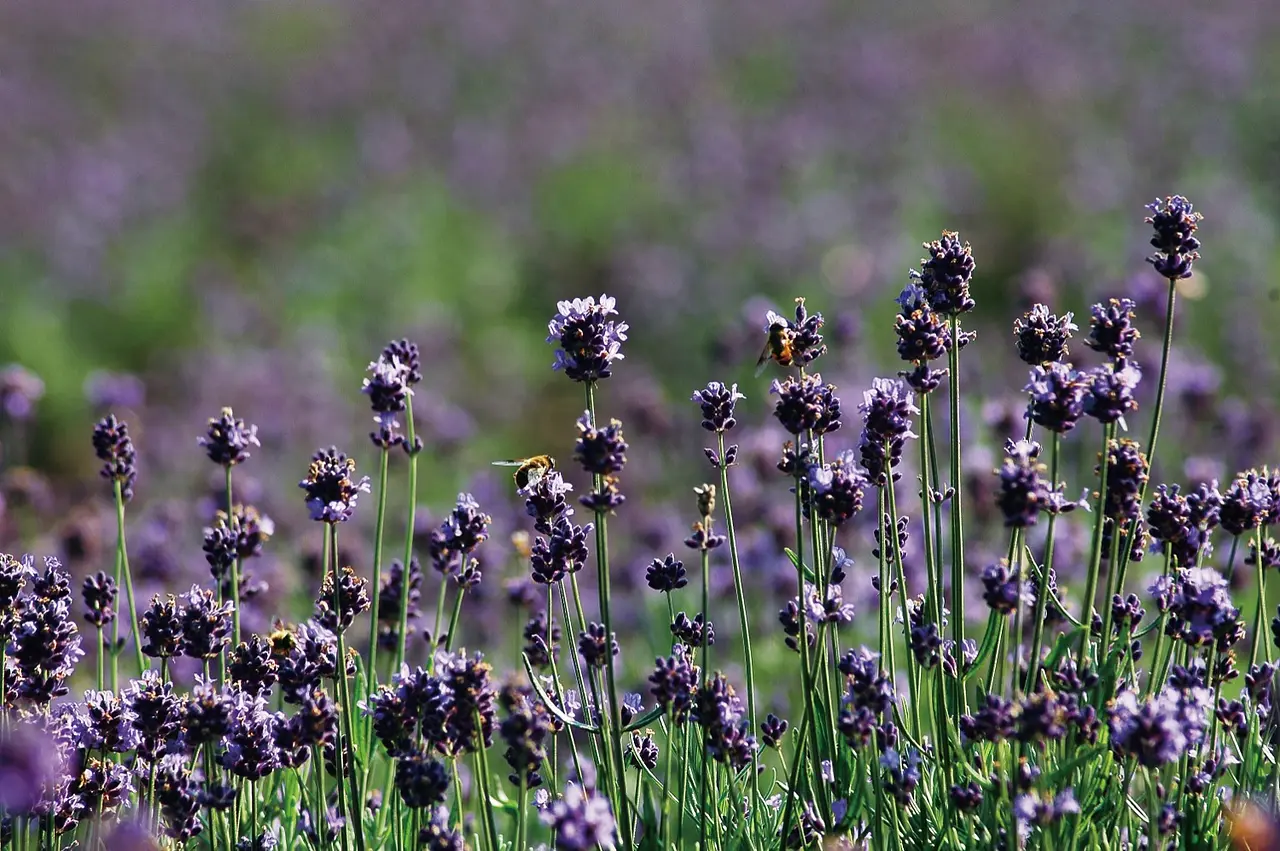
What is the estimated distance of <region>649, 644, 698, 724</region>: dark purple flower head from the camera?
2.24m

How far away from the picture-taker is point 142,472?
7547 millimetres

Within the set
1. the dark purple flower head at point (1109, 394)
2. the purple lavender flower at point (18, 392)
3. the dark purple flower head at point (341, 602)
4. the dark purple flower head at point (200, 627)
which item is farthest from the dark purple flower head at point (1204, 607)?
the purple lavender flower at point (18, 392)

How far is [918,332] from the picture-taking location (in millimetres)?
2432

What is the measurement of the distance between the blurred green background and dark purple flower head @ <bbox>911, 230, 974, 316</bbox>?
9.82ft

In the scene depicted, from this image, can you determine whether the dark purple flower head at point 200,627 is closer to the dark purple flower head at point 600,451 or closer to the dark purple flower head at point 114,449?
the dark purple flower head at point 114,449

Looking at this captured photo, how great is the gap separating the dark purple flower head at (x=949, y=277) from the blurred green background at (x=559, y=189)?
118 inches

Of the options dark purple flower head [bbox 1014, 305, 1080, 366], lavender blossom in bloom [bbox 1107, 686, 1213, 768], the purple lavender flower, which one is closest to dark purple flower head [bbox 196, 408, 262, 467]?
dark purple flower head [bbox 1014, 305, 1080, 366]

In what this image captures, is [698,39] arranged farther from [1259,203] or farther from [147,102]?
[1259,203]

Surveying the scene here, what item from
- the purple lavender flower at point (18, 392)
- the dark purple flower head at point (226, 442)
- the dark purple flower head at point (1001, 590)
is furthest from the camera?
the purple lavender flower at point (18, 392)

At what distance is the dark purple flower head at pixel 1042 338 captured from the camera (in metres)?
2.48

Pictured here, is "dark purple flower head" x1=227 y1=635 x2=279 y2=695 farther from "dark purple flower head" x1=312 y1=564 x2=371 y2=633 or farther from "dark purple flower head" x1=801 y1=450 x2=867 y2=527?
"dark purple flower head" x1=801 y1=450 x2=867 y2=527

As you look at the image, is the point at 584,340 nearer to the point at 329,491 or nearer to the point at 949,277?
the point at 329,491

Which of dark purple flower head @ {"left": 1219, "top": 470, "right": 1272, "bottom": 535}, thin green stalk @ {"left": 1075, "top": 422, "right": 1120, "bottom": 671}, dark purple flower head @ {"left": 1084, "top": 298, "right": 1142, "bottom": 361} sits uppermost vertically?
dark purple flower head @ {"left": 1084, "top": 298, "right": 1142, "bottom": 361}

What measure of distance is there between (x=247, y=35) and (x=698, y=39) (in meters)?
5.91
